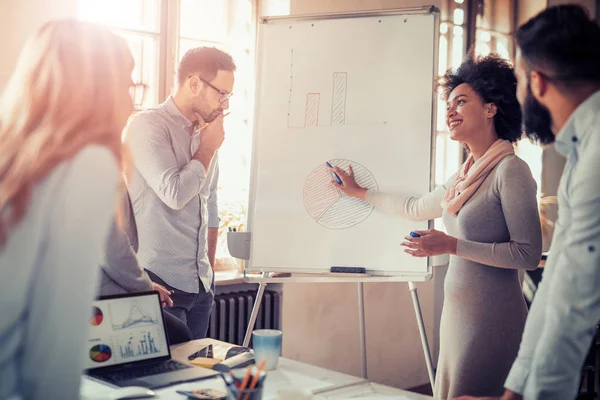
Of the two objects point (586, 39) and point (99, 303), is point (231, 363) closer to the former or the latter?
point (99, 303)

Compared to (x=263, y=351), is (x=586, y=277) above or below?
above

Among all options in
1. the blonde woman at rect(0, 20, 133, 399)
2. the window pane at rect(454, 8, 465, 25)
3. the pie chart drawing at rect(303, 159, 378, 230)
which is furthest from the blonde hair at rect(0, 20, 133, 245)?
the window pane at rect(454, 8, 465, 25)

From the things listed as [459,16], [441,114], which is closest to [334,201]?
[441,114]

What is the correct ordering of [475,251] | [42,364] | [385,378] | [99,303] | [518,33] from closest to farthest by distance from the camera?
[42,364] → [518,33] → [99,303] → [475,251] → [385,378]

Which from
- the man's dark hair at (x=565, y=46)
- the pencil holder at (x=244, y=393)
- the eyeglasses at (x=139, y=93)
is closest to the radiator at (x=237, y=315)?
the eyeglasses at (x=139, y=93)

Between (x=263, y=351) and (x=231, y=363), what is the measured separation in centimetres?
8

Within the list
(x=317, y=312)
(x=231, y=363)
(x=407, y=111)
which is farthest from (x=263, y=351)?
(x=317, y=312)

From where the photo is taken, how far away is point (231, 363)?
1.50 metres

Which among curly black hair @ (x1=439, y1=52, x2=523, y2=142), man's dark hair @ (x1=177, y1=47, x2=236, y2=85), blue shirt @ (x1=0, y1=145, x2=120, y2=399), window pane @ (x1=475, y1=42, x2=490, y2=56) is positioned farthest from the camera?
window pane @ (x1=475, y1=42, x2=490, y2=56)

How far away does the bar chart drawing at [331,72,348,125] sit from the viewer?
90.3 inches

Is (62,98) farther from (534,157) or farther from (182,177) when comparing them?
(534,157)

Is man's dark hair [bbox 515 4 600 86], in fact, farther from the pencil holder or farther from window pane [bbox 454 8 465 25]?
window pane [bbox 454 8 465 25]

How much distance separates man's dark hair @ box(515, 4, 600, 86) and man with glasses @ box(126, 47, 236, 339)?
3.87 ft

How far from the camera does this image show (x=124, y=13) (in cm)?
295
